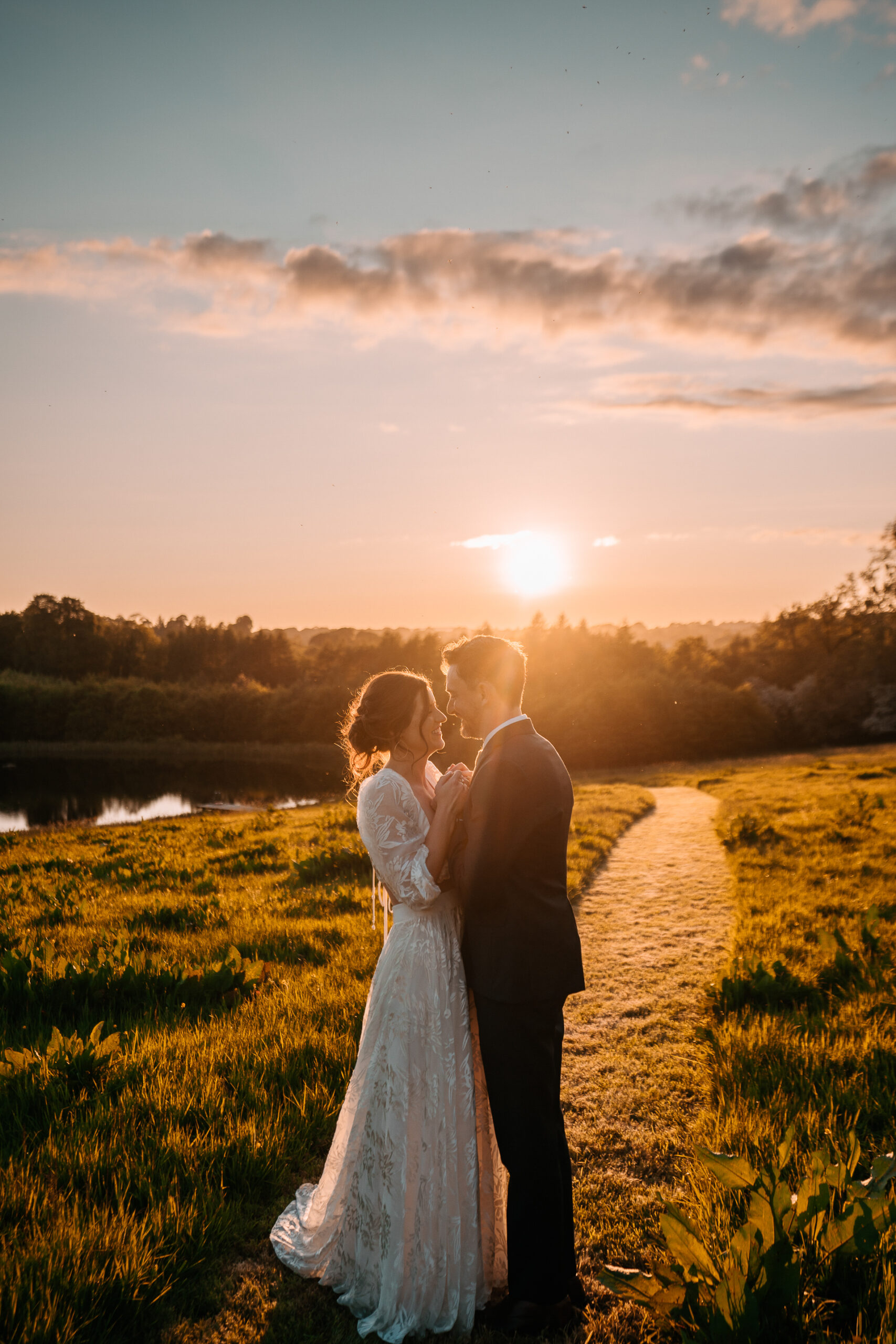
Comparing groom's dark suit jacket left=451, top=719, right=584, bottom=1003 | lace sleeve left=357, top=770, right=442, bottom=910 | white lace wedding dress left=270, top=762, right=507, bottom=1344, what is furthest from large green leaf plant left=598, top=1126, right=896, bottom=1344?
lace sleeve left=357, top=770, right=442, bottom=910

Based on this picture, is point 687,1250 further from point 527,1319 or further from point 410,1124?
point 410,1124

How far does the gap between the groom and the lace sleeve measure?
197 mm

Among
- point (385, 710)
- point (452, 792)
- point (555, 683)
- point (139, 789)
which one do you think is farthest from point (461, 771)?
point (555, 683)

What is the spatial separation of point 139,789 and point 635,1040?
1483 inches

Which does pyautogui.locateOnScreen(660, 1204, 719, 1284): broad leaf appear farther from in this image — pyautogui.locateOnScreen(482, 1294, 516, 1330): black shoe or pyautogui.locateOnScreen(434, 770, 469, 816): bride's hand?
pyautogui.locateOnScreen(434, 770, 469, 816): bride's hand

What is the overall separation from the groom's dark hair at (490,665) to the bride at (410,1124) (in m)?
0.33

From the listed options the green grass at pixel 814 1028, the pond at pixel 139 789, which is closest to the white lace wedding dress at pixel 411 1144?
the green grass at pixel 814 1028

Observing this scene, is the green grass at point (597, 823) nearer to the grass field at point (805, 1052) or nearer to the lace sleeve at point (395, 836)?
the grass field at point (805, 1052)

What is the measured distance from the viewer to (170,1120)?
3.44 meters

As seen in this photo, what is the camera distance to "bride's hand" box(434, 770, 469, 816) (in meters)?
2.73

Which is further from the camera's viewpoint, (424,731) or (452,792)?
→ (424,731)

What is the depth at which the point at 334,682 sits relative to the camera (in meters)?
62.3

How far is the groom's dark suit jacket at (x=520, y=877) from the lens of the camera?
100.0 inches

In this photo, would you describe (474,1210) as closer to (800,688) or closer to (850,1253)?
(850,1253)
